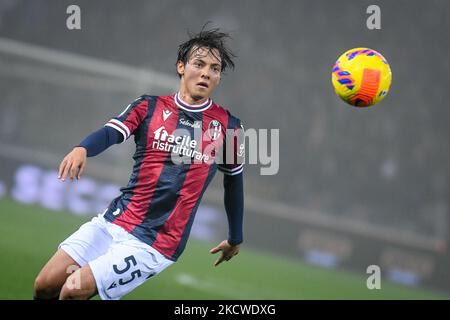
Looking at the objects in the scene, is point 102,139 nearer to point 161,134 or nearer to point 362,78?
point 161,134

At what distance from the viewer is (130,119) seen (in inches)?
174

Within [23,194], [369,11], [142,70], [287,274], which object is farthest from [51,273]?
[369,11]

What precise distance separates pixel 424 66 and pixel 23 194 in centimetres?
878

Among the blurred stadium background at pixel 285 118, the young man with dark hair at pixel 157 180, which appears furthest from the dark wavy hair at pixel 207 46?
the blurred stadium background at pixel 285 118

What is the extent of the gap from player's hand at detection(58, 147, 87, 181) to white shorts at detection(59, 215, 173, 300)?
2.01 feet

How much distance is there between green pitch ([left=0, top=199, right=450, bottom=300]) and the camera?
25.5ft

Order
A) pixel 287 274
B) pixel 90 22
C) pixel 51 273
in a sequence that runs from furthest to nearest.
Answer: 1. pixel 90 22
2. pixel 287 274
3. pixel 51 273

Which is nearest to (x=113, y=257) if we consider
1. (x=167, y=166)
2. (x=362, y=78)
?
(x=167, y=166)

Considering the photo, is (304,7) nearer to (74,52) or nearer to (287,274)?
(74,52)

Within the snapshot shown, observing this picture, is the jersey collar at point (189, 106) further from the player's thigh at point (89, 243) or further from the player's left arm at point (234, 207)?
the player's thigh at point (89, 243)

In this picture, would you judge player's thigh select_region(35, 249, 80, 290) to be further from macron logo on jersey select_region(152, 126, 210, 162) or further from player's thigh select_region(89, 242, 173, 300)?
macron logo on jersey select_region(152, 126, 210, 162)

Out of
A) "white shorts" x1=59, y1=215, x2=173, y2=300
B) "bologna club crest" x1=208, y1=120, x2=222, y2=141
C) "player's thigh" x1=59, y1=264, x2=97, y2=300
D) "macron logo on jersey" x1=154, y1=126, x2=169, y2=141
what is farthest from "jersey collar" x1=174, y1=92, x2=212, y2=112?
"player's thigh" x1=59, y1=264, x2=97, y2=300

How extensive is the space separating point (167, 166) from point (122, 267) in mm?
703

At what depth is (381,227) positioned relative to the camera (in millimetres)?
13703
